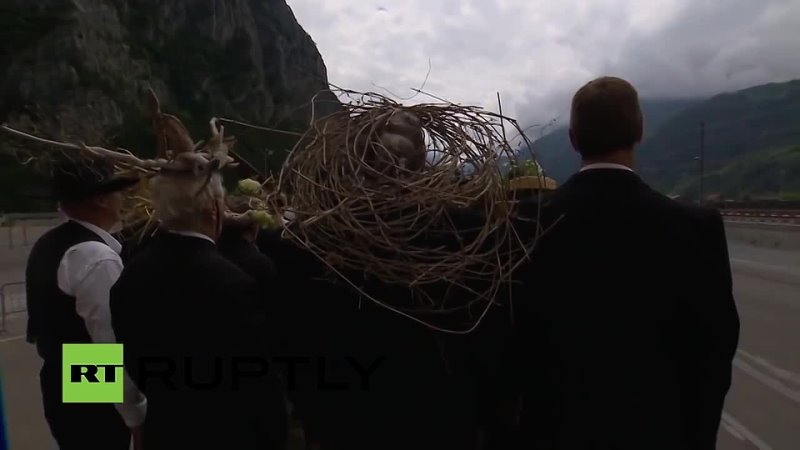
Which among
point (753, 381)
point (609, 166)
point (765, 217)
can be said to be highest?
point (609, 166)

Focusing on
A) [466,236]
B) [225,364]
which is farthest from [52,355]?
[466,236]

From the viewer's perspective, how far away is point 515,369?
1925mm

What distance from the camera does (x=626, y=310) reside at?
1.77 meters

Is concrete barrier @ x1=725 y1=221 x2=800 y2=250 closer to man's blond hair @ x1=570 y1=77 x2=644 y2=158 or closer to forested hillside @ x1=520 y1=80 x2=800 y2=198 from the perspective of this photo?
forested hillside @ x1=520 y1=80 x2=800 y2=198

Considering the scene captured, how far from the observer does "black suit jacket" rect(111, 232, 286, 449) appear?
78.7 inches

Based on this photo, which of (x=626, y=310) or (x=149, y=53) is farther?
(x=149, y=53)

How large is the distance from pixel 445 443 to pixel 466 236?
68cm

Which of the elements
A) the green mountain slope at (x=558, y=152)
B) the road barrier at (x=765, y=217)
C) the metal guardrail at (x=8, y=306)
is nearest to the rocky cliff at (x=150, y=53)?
the metal guardrail at (x=8, y=306)

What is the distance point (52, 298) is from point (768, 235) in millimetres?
25480

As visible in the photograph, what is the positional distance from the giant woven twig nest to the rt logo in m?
0.91

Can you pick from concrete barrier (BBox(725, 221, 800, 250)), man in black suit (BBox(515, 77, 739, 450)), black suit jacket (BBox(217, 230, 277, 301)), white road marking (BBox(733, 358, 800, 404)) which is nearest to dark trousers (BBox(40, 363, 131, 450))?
black suit jacket (BBox(217, 230, 277, 301))

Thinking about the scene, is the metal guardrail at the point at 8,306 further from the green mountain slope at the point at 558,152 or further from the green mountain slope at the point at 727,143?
the green mountain slope at the point at 727,143

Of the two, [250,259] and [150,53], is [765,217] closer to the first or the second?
[250,259]

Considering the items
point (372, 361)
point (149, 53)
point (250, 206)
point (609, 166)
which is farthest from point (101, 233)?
point (149, 53)
